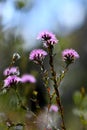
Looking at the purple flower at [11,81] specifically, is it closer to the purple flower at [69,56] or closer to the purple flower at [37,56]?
the purple flower at [37,56]

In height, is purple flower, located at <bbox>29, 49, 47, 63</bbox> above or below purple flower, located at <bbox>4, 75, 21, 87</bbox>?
above

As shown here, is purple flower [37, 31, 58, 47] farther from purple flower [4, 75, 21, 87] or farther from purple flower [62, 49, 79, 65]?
purple flower [4, 75, 21, 87]

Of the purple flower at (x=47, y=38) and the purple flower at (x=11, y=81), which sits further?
the purple flower at (x=11, y=81)

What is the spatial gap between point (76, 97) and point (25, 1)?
1.12 meters

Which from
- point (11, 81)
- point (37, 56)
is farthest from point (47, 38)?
point (11, 81)

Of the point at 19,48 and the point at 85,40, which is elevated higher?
the point at 85,40

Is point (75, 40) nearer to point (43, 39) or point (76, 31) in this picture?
point (76, 31)

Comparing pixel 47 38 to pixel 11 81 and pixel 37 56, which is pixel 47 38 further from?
pixel 11 81

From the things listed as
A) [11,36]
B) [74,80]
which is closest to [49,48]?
[11,36]

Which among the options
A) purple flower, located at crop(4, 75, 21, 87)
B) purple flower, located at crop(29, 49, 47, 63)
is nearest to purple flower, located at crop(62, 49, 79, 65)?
purple flower, located at crop(29, 49, 47, 63)

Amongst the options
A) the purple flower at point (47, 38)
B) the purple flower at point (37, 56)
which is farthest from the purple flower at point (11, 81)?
the purple flower at point (47, 38)

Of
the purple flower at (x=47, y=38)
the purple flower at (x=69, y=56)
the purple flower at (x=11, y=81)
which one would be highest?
the purple flower at (x=47, y=38)

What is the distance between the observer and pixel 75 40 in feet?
58.0

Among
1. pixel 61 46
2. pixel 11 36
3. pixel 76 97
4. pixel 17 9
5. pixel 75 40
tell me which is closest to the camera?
pixel 61 46
